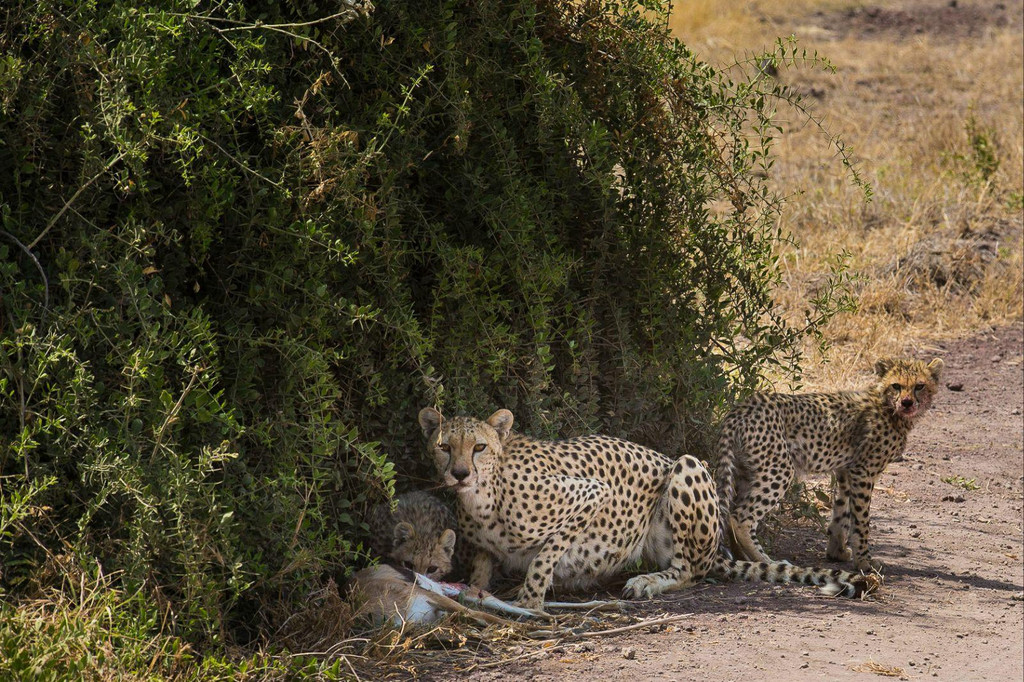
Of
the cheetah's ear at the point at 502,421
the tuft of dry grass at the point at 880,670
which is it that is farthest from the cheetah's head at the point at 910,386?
the cheetah's ear at the point at 502,421

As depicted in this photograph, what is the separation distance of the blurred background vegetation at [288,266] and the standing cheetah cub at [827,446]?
36 cm

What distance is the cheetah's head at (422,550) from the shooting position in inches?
203

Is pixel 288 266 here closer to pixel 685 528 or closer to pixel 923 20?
pixel 685 528

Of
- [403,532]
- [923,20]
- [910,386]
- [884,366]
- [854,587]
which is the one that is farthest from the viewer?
[923,20]

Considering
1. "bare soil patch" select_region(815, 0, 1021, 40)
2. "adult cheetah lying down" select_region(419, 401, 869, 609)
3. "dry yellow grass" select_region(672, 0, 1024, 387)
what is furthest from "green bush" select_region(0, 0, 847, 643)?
"bare soil patch" select_region(815, 0, 1021, 40)

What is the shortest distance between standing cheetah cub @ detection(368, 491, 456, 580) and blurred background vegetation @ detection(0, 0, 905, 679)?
12 centimetres

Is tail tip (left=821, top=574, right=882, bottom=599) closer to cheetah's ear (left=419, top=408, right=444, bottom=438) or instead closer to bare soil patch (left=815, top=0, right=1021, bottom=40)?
cheetah's ear (left=419, top=408, right=444, bottom=438)

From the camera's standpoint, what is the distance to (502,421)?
534cm

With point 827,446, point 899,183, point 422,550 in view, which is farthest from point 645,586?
point 899,183

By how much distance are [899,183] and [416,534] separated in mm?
8302

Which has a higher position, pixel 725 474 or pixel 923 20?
pixel 923 20

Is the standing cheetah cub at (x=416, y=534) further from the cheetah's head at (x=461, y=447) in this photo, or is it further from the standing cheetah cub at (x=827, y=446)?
the standing cheetah cub at (x=827, y=446)

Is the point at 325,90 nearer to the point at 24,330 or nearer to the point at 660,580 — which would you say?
the point at 24,330

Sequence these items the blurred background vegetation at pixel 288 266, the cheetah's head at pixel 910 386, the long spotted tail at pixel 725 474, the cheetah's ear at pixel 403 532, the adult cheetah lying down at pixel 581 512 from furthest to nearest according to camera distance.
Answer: the cheetah's head at pixel 910 386 → the long spotted tail at pixel 725 474 → the adult cheetah lying down at pixel 581 512 → the cheetah's ear at pixel 403 532 → the blurred background vegetation at pixel 288 266
